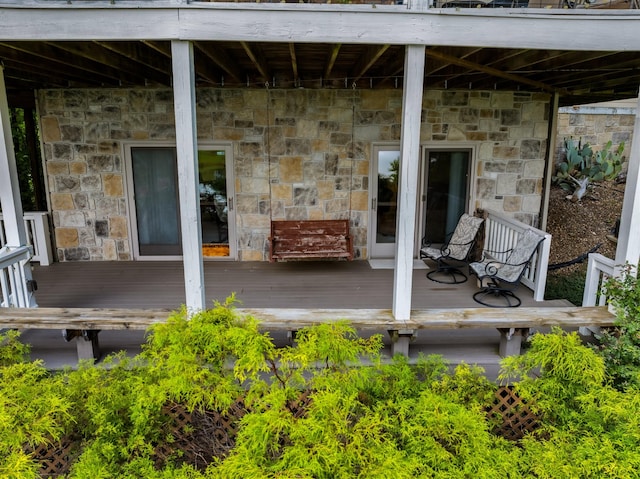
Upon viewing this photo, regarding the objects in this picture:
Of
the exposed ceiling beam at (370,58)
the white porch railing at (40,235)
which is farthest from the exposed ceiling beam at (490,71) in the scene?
the white porch railing at (40,235)

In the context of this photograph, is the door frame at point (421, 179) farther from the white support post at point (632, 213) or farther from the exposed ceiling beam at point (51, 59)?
the exposed ceiling beam at point (51, 59)

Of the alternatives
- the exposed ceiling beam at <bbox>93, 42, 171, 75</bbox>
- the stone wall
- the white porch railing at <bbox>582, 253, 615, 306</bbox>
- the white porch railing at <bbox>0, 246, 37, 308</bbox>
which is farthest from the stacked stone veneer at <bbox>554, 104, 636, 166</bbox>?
the white porch railing at <bbox>0, 246, 37, 308</bbox>

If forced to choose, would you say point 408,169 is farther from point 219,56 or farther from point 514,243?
point 514,243

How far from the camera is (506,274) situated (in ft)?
14.9

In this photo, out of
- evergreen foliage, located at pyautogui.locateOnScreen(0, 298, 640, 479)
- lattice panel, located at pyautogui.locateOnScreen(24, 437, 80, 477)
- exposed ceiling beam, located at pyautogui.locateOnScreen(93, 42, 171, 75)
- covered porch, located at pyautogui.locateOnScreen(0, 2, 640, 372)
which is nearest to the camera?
evergreen foliage, located at pyautogui.locateOnScreen(0, 298, 640, 479)

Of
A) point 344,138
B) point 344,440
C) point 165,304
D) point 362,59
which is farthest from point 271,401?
point 344,138

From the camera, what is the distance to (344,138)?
5.76m

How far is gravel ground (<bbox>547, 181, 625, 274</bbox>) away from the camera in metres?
7.62

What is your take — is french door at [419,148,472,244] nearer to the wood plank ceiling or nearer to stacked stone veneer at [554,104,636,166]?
the wood plank ceiling

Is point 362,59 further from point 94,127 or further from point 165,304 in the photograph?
point 94,127

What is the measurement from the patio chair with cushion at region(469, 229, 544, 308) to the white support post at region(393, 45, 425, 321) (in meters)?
1.53

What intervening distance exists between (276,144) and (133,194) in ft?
6.84

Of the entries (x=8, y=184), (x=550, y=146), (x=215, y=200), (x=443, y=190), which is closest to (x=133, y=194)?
(x=215, y=200)

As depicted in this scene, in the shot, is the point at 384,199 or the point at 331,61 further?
the point at 384,199
